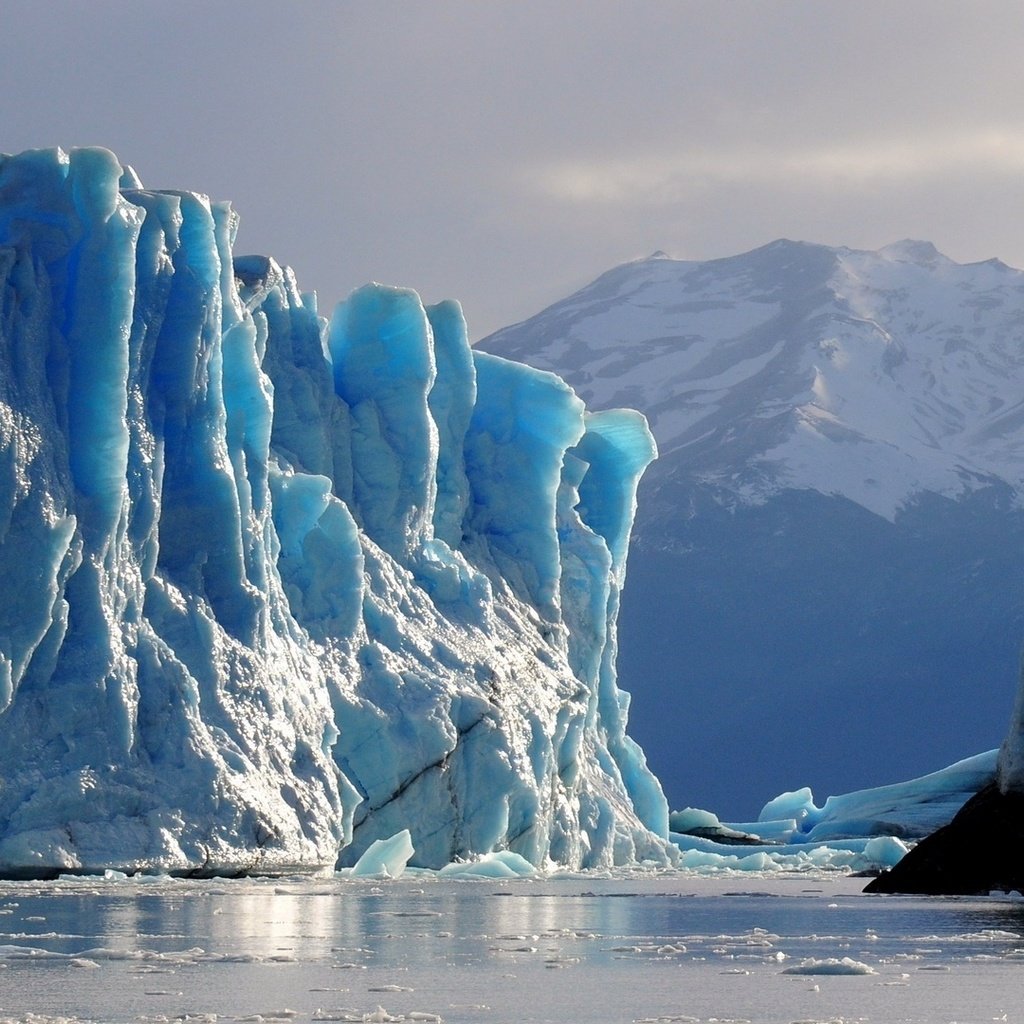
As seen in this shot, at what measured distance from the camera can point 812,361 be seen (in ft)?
355

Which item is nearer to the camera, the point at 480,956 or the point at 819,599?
the point at 480,956

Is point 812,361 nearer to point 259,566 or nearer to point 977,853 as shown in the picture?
point 259,566

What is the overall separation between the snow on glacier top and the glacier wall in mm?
68781

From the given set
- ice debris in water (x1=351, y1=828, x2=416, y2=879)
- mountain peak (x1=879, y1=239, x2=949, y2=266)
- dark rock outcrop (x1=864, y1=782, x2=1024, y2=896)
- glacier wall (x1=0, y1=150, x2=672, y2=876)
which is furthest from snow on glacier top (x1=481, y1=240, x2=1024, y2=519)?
dark rock outcrop (x1=864, y1=782, x2=1024, y2=896)

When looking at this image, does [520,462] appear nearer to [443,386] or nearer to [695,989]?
[443,386]

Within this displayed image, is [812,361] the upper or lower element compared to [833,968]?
upper

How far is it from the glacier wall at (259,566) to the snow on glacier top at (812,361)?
226ft

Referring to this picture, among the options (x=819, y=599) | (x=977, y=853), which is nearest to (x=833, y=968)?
(x=977, y=853)

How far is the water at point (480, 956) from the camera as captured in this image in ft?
28.0

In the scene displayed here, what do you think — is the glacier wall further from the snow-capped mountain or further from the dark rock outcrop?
the snow-capped mountain

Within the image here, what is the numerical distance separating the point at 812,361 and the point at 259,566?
88.7 metres

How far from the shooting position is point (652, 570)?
97.2 meters

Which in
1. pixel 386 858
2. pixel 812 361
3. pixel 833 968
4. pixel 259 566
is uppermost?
pixel 812 361

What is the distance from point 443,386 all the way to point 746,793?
219 feet
